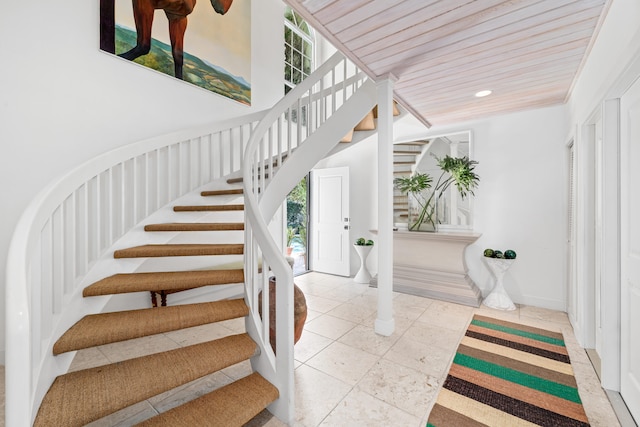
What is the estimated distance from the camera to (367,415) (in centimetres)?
161

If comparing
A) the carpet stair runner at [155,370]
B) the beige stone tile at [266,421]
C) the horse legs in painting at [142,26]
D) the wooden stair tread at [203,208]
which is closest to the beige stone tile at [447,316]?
the beige stone tile at [266,421]

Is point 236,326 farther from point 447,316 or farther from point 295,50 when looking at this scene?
point 295,50

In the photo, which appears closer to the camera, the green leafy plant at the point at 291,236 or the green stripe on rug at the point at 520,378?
the green stripe on rug at the point at 520,378

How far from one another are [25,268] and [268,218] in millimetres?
1843

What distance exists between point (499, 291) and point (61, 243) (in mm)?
4214

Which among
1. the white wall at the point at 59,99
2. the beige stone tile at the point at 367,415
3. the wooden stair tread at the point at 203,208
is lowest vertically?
the beige stone tile at the point at 367,415

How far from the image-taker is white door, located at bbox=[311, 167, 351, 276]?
478 centimetres

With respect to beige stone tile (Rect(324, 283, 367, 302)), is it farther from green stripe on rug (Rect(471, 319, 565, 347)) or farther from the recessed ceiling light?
the recessed ceiling light

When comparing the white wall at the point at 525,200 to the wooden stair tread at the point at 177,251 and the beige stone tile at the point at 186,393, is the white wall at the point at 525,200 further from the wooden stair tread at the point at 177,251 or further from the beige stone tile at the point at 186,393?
the beige stone tile at the point at 186,393

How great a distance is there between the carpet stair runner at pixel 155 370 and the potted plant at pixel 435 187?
2.89 metres

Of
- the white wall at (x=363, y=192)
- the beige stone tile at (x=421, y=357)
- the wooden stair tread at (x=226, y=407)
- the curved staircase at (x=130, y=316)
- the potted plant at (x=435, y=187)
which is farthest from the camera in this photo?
the white wall at (x=363, y=192)

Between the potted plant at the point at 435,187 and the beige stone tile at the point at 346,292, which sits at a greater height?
the potted plant at the point at 435,187

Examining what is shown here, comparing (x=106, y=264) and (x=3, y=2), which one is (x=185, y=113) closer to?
(x=3, y=2)

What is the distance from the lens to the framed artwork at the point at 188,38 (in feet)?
8.68
